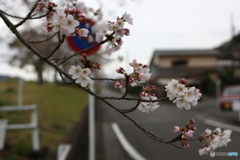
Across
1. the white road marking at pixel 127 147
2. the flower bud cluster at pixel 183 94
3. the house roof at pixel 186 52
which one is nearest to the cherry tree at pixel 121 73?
the flower bud cluster at pixel 183 94

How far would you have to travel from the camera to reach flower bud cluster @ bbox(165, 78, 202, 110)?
1130mm

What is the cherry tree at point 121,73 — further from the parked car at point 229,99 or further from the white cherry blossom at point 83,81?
the parked car at point 229,99

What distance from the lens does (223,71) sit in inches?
1278

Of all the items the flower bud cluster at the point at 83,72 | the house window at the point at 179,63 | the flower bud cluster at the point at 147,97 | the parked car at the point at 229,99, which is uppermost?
the house window at the point at 179,63

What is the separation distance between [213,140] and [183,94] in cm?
43

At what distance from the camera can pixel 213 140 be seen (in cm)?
136

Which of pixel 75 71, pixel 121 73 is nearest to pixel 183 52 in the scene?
pixel 121 73

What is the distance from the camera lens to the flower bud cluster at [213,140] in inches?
53.3

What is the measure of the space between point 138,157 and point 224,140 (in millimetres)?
4160

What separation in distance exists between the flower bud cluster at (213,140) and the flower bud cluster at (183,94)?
36cm

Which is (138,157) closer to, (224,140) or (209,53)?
(224,140)

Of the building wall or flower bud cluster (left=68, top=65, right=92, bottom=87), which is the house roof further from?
flower bud cluster (left=68, top=65, right=92, bottom=87)

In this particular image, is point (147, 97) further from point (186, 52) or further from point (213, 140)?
point (186, 52)

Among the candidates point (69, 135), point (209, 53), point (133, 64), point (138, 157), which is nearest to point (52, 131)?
point (69, 135)
